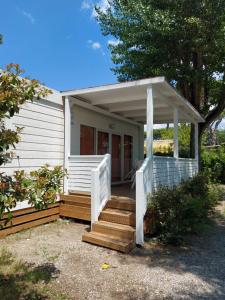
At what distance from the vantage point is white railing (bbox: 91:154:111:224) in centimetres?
590

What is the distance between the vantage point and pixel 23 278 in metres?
3.77

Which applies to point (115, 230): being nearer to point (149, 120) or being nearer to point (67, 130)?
point (149, 120)

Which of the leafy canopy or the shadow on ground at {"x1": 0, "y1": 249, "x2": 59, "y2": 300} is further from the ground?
the leafy canopy

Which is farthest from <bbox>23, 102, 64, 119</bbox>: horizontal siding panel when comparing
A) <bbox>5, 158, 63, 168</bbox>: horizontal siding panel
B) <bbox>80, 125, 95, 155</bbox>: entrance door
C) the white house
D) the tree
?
the tree

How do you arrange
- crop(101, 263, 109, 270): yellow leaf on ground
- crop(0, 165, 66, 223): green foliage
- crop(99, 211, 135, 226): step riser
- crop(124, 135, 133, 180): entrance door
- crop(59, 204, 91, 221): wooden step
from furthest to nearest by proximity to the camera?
crop(124, 135, 133, 180): entrance door < crop(59, 204, 91, 221): wooden step < crop(99, 211, 135, 226): step riser < crop(101, 263, 109, 270): yellow leaf on ground < crop(0, 165, 66, 223): green foliage

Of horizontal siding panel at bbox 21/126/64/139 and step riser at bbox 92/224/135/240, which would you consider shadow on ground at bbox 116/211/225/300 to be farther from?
horizontal siding panel at bbox 21/126/64/139

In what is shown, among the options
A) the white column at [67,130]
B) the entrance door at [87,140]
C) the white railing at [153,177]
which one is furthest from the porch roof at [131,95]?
the white railing at [153,177]

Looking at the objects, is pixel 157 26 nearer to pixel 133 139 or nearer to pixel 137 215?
pixel 133 139

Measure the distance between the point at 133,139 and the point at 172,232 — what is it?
7170 mm

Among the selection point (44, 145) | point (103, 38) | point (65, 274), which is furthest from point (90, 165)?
point (103, 38)

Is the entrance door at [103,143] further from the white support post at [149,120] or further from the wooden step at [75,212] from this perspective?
the white support post at [149,120]

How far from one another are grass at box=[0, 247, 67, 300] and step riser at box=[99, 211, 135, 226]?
1803 millimetres

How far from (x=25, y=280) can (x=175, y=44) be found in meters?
10.2

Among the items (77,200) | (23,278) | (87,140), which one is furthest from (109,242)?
(87,140)
